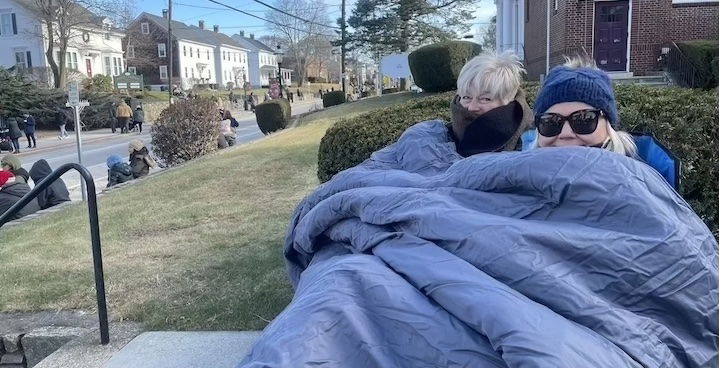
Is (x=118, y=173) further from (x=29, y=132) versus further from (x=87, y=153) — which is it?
(x=29, y=132)

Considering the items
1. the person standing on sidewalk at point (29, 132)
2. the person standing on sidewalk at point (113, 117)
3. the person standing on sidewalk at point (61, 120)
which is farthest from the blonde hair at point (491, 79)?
the person standing on sidewalk at point (113, 117)

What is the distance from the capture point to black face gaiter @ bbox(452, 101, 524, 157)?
9.54 ft

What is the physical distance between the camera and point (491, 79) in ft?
9.34

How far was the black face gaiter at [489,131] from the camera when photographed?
2908 millimetres

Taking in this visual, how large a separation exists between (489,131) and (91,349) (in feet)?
8.41

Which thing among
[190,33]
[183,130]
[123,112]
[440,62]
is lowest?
[183,130]

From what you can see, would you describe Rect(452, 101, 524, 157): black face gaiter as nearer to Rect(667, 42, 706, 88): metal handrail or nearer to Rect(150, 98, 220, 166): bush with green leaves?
Rect(150, 98, 220, 166): bush with green leaves

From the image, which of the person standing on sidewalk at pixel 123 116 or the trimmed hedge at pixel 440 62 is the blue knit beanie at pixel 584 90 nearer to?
the trimmed hedge at pixel 440 62

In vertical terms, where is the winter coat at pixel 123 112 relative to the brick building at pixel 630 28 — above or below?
below

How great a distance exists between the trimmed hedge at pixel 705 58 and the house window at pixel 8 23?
172 feet

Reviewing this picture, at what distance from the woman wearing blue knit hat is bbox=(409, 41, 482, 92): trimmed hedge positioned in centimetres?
1820

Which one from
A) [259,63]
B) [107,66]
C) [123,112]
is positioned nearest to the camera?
[123,112]

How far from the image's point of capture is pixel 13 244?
6.63 metres

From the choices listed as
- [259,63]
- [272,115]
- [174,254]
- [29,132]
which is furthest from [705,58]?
[259,63]
